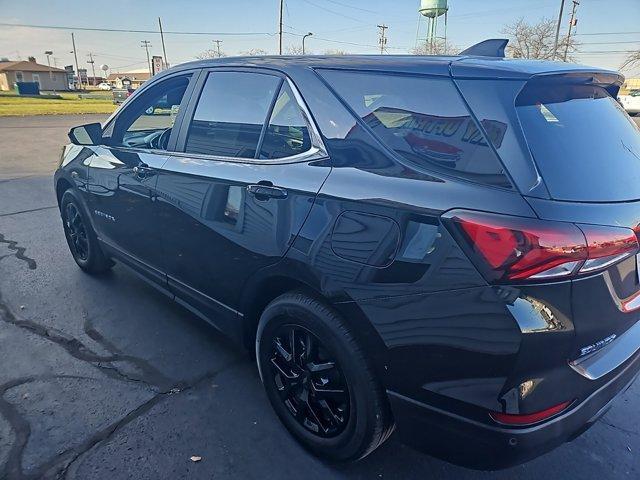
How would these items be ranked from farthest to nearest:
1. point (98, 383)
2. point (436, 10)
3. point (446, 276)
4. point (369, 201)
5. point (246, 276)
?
1. point (436, 10)
2. point (98, 383)
3. point (246, 276)
4. point (369, 201)
5. point (446, 276)

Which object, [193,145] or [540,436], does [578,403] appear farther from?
[193,145]

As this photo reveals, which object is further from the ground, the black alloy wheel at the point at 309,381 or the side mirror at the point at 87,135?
the side mirror at the point at 87,135

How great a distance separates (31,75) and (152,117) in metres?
102

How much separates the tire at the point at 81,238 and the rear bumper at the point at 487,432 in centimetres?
321

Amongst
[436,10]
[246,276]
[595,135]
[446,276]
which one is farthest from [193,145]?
[436,10]

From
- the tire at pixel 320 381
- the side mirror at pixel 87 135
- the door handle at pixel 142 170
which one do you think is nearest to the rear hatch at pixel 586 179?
the tire at pixel 320 381

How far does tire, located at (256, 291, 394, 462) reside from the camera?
190cm

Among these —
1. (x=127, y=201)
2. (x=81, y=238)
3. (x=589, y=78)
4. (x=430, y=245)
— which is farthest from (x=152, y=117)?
(x=589, y=78)

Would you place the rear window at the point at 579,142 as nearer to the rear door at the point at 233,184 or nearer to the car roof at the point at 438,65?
the car roof at the point at 438,65

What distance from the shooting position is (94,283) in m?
4.14

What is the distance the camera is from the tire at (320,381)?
1.90m

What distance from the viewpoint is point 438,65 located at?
1.84m

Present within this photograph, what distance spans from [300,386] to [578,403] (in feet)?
3.93

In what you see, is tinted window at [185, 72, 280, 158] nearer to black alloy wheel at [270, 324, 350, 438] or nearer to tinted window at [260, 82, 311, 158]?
tinted window at [260, 82, 311, 158]
